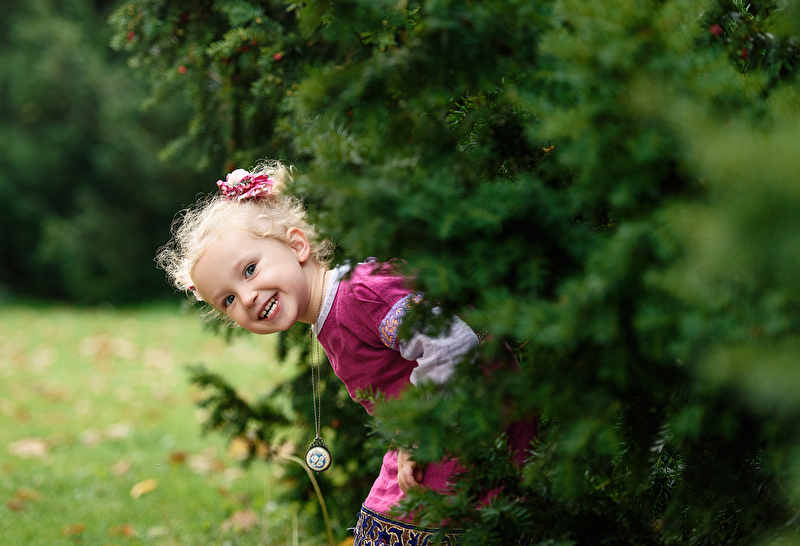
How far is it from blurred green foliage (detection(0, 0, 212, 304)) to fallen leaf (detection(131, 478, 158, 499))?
798cm

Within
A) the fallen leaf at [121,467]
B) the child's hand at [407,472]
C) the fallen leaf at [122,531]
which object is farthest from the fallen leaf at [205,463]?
the child's hand at [407,472]

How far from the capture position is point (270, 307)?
1.92 meters

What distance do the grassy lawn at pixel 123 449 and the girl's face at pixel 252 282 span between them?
1654mm

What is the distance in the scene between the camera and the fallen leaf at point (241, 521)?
338 cm

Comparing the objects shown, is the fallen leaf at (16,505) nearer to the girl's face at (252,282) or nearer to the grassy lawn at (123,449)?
the grassy lawn at (123,449)

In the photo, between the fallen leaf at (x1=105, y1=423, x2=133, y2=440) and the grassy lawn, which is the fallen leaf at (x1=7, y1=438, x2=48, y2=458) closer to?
the grassy lawn

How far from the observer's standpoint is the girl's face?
190 cm

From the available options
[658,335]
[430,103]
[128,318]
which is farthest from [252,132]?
[128,318]

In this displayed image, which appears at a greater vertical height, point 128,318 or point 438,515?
point 438,515

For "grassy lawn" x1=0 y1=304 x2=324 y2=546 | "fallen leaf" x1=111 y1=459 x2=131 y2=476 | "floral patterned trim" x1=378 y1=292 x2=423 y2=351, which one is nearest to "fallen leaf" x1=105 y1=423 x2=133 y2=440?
"grassy lawn" x1=0 y1=304 x2=324 y2=546

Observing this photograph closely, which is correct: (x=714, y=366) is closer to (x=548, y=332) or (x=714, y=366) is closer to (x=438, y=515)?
(x=548, y=332)

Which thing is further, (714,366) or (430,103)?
(430,103)

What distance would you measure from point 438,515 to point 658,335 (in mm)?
572

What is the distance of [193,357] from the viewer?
7492mm
